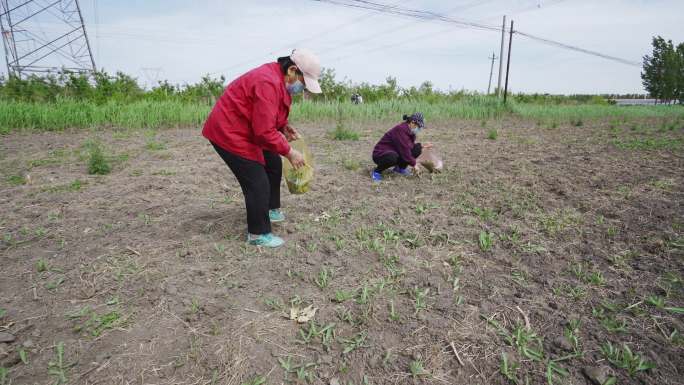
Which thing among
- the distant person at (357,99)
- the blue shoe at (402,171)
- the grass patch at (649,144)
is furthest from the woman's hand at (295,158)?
the distant person at (357,99)

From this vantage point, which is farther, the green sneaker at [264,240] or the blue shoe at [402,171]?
the blue shoe at [402,171]

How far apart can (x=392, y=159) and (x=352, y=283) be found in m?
2.32

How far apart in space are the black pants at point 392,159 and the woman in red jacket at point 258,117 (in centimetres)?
196

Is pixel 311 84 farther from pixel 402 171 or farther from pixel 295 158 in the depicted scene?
pixel 402 171

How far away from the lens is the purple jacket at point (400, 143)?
421cm

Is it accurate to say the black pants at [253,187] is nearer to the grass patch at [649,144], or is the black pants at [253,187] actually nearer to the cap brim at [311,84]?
the cap brim at [311,84]

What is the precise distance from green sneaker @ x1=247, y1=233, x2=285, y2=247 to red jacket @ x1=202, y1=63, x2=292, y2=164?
57 cm

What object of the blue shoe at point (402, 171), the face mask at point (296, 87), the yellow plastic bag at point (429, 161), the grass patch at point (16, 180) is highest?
the face mask at point (296, 87)

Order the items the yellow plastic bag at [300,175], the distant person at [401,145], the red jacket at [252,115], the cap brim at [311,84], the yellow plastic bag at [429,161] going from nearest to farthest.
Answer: the red jacket at [252,115], the cap brim at [311,84], the yellow plastic bag at [300,175], the distant person at [401,145], the yellow plastic bag at [429,161]

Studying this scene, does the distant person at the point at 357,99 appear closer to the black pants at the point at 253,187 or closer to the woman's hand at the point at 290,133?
the woman's hand at the point at 290,133

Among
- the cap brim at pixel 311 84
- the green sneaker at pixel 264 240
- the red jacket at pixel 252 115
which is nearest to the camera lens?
the red jacket at pixel 252 115

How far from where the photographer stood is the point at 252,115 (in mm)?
2254

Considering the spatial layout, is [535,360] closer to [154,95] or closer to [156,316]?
[156,316]

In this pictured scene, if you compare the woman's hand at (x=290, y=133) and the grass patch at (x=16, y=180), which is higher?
the woman's hand at (x=290, y=133)
